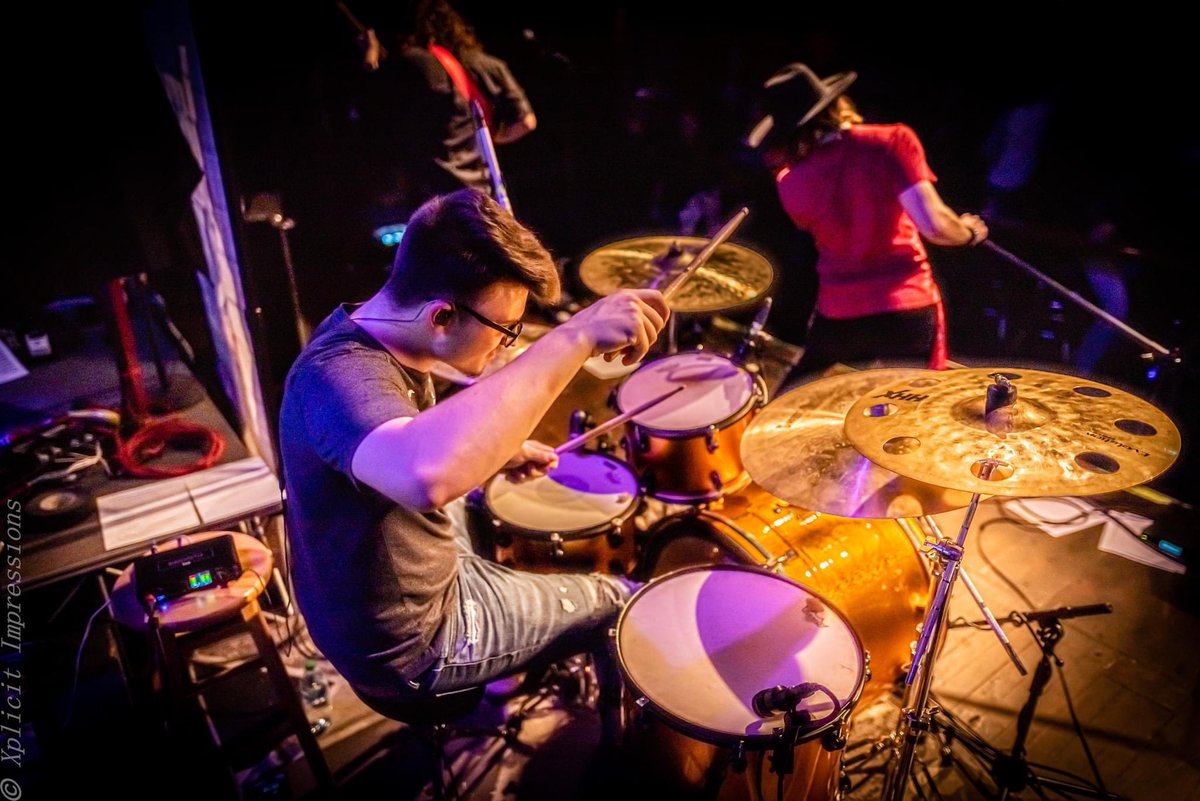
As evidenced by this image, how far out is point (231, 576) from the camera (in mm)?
2418

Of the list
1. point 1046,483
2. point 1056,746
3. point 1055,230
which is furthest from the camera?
point 1055,230

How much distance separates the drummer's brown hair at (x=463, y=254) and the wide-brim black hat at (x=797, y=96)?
1.88 meters

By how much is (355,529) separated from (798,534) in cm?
147

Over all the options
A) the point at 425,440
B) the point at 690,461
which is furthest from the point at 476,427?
the point at 690,461

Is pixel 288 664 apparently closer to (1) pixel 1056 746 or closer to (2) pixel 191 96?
(2) pixel 191 96

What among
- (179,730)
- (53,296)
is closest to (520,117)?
Result: (53,296)

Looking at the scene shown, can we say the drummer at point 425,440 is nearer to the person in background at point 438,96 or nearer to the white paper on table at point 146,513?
the white paper on table at point 146,513

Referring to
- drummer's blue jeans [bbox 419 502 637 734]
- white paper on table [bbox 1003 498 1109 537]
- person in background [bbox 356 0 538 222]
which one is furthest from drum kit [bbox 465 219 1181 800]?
person in background [bbox 356 0 538 222]

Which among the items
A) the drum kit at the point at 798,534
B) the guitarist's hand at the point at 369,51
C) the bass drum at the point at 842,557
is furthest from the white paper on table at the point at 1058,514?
the guitarist's hand at the point at 369,51

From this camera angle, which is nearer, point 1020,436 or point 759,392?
point 1020,436

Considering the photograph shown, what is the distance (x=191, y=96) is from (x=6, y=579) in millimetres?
2105

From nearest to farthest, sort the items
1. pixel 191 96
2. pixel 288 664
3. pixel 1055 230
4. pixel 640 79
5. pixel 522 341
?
pixel 191 96, pixel 288 664, pixel 522 341, pixel 1055 230, pixel 640 79

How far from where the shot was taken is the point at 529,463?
234 cm

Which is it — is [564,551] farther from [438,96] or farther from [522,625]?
[438,96]
